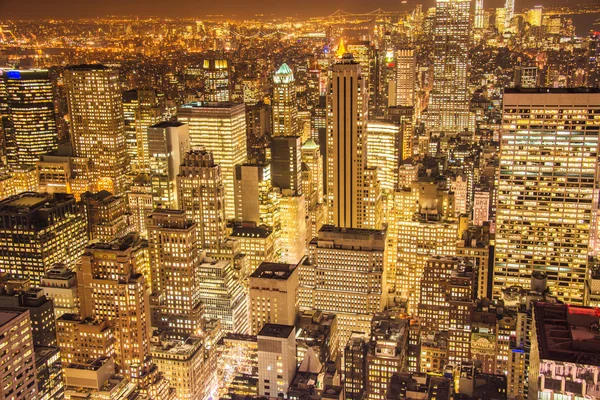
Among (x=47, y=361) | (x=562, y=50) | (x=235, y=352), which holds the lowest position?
(x=235, y=352)

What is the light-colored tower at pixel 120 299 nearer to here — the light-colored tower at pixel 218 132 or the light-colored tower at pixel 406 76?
the light-colored tower at pixel 218 132

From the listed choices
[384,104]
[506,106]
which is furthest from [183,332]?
[384,104]

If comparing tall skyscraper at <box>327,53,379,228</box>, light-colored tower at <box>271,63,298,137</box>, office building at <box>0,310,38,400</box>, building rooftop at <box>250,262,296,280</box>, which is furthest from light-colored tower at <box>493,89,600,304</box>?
light-colored tower at <box>271,63,298,137</box>

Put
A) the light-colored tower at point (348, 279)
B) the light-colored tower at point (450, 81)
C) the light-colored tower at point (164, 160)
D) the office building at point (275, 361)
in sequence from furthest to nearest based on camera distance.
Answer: the light-colored tower at point (450, 81), the light-colored tower at point (164, 160), the light-colored tower at point (348, 279), the office building at point (275, 361)

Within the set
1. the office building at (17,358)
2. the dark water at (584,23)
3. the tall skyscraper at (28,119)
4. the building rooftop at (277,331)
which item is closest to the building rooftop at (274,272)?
the building rooftop at (277,331)

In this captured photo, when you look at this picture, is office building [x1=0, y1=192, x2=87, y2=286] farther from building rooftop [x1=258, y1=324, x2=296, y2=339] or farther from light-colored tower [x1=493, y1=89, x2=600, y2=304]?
light-colored tower [x1=493, y1=89, x2=600, y2=304]

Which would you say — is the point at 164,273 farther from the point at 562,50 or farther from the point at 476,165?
the point at 476,165
